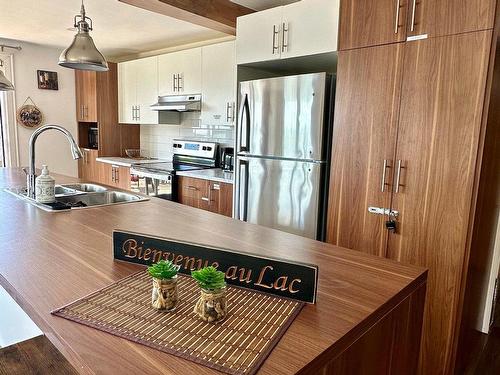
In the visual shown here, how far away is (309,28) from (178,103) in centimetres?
206

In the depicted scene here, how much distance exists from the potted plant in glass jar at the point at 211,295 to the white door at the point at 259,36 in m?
2.25

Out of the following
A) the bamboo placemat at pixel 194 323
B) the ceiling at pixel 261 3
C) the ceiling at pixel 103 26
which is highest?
the ceiling at pixel 261 3

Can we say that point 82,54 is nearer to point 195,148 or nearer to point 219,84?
point 219,84

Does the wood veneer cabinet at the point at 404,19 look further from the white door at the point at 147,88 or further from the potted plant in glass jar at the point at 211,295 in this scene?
the white door at the point at 147,88

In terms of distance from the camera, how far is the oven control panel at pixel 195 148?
4266mm

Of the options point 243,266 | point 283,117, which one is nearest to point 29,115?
point 283,117

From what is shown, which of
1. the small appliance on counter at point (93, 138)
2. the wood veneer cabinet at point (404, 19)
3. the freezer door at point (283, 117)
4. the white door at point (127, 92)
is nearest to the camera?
the wood veneer cabinet at point (404, 19)

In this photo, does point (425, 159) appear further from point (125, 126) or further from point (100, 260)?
point (125, 126)

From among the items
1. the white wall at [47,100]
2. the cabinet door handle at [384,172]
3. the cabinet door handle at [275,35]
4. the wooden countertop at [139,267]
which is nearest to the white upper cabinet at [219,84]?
the cabinet door handle at [275,35]

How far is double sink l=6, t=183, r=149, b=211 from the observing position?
7.39 feet

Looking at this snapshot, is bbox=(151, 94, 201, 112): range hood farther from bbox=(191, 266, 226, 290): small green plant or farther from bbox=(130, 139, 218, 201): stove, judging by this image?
bbox=(191, 266, 226, 290): small green plant

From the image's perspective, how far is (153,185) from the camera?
4262 mm

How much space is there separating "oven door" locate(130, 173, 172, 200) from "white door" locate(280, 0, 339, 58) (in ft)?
6.50

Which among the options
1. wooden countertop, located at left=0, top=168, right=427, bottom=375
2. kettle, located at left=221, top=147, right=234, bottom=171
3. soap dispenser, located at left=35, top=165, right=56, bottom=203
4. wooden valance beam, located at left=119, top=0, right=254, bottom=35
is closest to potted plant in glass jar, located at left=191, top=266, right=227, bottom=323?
wooden countertop, located at left=0, top=168, right=427, bottom=375
